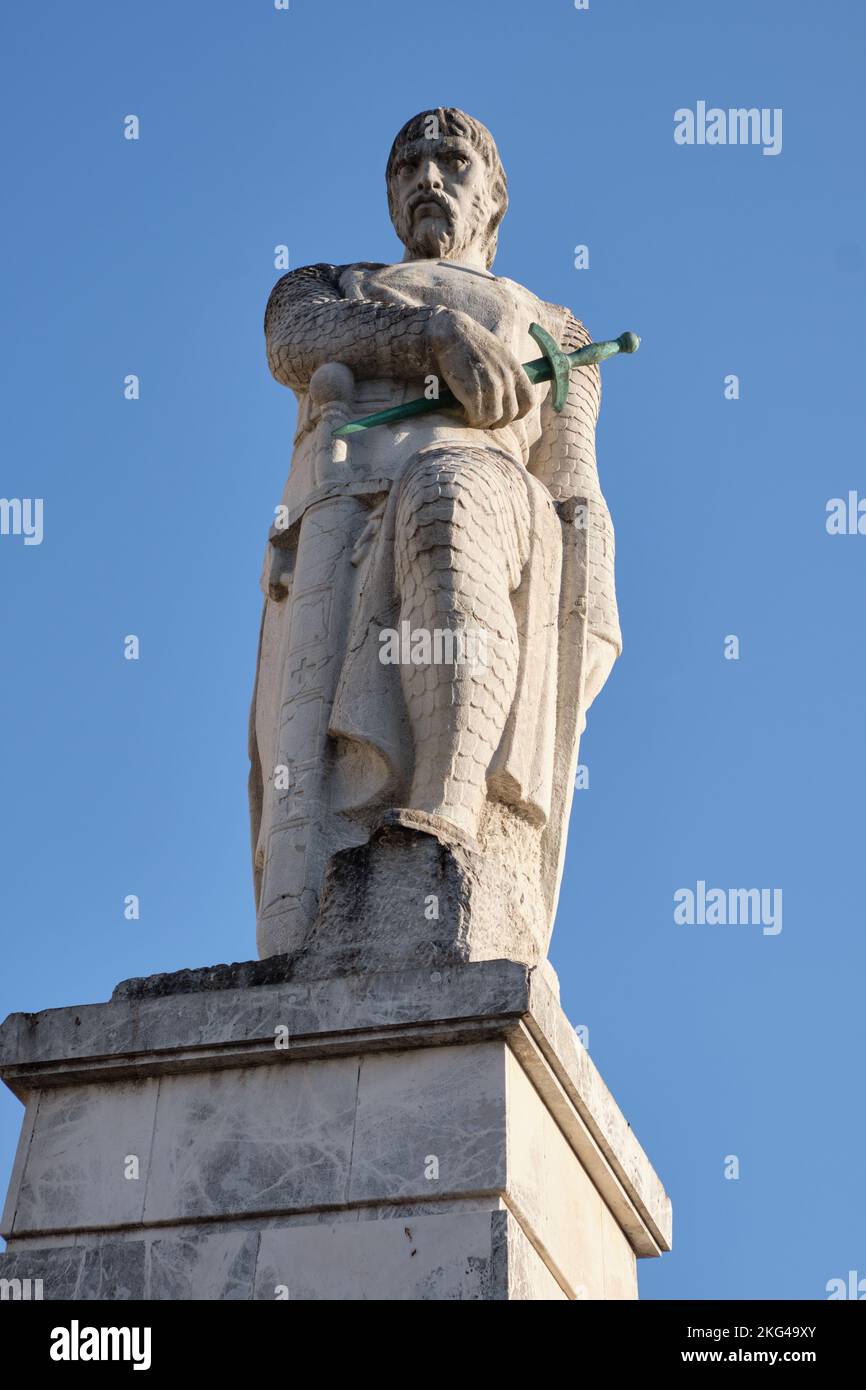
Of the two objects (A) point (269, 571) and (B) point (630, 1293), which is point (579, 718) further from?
(B) point (630, 1293)

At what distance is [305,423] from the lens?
839 cm

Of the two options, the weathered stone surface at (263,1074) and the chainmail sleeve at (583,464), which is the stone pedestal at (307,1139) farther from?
the chainmail sleeve at (583,464)

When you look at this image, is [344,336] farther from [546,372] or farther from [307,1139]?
[307,1139]

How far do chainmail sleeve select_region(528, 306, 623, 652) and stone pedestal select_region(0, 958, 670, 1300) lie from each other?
2.29 m

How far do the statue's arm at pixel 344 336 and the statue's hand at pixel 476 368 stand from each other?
0.08 metres

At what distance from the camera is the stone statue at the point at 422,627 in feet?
21.1

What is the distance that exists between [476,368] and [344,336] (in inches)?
25.4

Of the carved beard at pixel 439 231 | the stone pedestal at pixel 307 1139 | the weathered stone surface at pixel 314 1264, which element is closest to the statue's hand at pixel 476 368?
the carved beard at pixel 439 231

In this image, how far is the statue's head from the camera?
30.0 ft

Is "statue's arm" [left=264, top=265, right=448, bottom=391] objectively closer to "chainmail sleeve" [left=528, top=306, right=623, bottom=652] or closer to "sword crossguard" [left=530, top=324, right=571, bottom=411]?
"sword crossguard" [left=530, top=324, right=571, bottom=411]

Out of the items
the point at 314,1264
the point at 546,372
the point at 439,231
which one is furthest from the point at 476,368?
the point at 314,1264

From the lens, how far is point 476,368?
8031 millimetres

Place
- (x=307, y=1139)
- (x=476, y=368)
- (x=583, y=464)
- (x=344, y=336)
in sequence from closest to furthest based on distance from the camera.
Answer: (x=307, y=1139) → (x=476, y=368) → (x=344, y=336) → (x=583, y=464)
